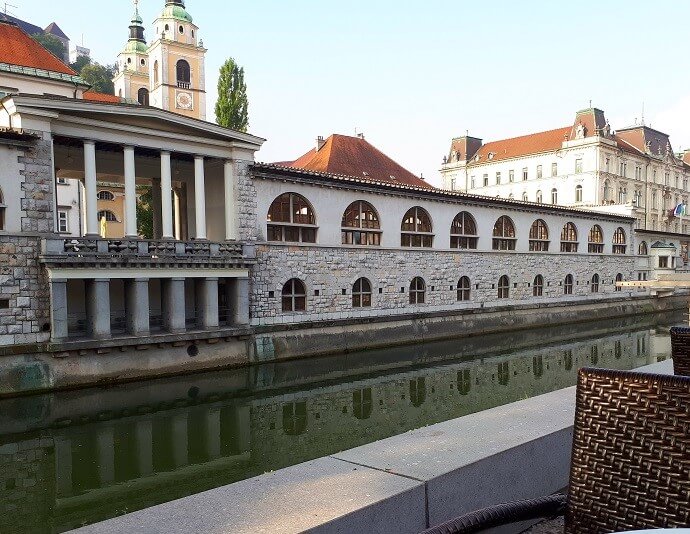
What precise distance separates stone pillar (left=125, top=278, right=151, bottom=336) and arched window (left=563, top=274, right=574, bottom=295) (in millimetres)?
25383

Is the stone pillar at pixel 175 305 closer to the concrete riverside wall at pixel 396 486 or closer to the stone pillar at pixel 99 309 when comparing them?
the stone pillar at pixel 99 309

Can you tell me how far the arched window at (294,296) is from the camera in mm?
20656

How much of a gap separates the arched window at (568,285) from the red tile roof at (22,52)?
30.2 meters

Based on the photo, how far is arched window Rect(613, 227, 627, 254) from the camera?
123 feet

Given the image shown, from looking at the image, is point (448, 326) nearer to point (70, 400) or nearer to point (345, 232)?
point (345, 232)

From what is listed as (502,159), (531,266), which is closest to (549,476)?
(531,266)

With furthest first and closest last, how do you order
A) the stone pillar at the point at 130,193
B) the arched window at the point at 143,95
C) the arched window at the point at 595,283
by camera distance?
the arched window at the point at 143,95
the arched window at the point at 595,283
the stone pillar at the point at 130,193

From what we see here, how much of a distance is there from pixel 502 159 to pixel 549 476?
2321 inches

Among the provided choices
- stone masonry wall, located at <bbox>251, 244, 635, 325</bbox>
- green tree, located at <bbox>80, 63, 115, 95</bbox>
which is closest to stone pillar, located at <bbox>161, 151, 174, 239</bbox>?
stone masonry wall, located at <bbox>251, 244, 635, 325</bbox>

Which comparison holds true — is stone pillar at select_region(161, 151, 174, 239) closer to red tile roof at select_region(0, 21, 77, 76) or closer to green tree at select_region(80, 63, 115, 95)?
red tile roof at select_region(0, 21, 77, 76)

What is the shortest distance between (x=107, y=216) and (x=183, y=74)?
21.3 meters

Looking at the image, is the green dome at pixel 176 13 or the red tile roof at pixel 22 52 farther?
the green dome at pixel 176 13

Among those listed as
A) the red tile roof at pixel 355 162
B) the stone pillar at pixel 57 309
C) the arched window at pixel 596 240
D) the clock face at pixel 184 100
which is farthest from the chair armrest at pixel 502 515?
the clock face at pixel 184 100

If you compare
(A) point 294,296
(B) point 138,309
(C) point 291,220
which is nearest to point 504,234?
(C) point 291,220
